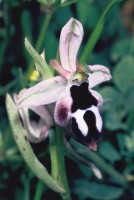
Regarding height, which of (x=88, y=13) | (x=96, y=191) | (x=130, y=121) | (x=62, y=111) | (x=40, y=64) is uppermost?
(x=88, y=13)

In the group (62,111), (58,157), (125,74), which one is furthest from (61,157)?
(125,74)

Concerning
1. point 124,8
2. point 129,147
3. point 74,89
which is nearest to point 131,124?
point 129,147

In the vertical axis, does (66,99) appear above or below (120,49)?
below

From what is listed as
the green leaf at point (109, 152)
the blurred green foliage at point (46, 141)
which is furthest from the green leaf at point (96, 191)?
the green leaf at point (109, 152)

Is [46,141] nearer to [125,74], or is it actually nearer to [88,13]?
[125,74]

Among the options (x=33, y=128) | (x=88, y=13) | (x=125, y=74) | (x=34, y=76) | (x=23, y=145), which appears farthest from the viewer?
(x=88, y=13)

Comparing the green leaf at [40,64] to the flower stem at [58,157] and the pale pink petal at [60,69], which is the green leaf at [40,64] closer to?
the pale pink petal at [60,69]
